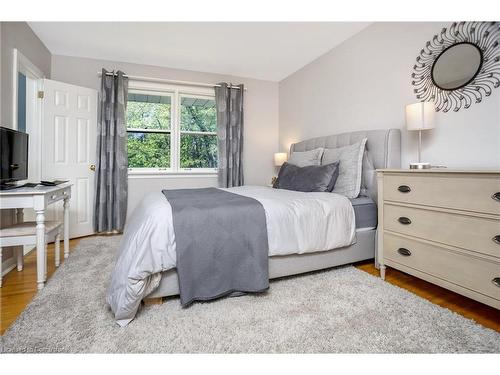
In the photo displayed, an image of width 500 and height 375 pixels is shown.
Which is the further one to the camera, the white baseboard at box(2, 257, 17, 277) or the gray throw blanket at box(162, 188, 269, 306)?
the white baseboard at box(2, 257, 17, 277)

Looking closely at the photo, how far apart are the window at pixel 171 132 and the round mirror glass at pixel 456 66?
10.2 feet

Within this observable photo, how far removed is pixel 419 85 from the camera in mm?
2418

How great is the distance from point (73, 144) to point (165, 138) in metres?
1.24

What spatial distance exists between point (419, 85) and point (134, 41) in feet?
10.5

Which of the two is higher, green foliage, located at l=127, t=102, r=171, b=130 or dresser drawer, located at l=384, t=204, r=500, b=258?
green foliage, located at l=127, t=102, r=171, b=130

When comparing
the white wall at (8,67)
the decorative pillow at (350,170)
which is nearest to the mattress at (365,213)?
the decorative pillow at (350,170)

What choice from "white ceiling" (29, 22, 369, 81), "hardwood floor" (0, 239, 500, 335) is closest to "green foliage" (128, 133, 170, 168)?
"white ceiling" (29, 22, 369, 81)

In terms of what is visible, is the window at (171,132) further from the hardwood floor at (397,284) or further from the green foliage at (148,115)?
the hardwood floor at (397,284)

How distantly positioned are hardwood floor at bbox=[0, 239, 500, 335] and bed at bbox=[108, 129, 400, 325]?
0.34 metres

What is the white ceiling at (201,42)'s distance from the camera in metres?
2.88

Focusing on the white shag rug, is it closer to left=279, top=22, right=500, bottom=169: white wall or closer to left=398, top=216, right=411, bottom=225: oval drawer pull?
left=398, top=216, right=411, bottom=225: oval drawer pull

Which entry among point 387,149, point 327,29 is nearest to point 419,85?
point 387,149

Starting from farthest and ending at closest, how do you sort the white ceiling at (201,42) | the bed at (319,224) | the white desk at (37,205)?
the white ceiling at (201,42) < the white desk at (37,205) < the bed at (319,224)

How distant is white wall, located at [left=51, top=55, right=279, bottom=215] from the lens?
3.66 metres
